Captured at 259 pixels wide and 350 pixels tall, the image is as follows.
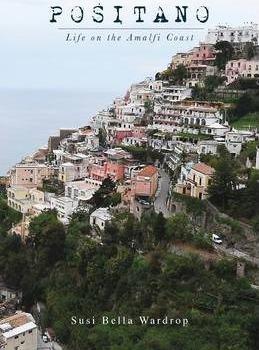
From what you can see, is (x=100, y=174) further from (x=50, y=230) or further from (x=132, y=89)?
(x=132, y=89)

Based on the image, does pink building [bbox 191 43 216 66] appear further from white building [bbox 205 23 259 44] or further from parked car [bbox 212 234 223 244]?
parked car [bbox 212 234 223 244]

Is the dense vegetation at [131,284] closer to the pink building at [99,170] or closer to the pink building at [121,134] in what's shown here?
the pink building at [99,170]

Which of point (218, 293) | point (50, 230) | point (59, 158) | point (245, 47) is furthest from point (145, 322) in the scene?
point (245, 47)

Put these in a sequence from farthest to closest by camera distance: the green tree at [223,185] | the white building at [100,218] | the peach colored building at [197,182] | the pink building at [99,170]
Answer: the pink building at [99,170] → the white building at [100,218] → the peach colored building at [197,182] → the green tree at [223,185]

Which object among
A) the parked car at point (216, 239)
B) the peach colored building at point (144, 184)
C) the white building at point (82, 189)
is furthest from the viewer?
the white building at point (82, 189)

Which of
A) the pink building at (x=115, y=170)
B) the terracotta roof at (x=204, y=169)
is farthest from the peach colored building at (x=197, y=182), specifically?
the pink building at (x=115, y=170)

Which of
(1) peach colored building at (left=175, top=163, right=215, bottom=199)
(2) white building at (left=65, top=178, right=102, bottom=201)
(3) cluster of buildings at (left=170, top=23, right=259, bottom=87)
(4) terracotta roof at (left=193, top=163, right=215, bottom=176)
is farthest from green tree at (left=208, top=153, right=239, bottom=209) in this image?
(3) cluster of buildings at (left=170, top=23, right=259, bottom=87)
